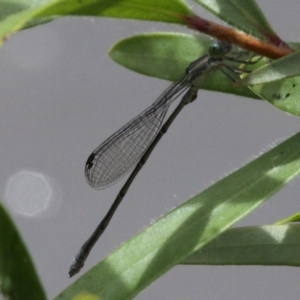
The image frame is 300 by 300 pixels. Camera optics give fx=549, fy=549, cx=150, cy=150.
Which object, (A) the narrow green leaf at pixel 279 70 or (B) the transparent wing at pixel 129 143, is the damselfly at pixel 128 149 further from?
(A) the narrow green leaf at pixel 279 70

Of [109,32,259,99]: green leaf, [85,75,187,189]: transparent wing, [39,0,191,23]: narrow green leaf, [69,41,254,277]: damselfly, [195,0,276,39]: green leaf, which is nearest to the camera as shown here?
[39,0,191,23]: narrow green leaf

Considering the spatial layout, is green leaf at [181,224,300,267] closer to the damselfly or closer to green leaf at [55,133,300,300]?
green leaf at [55,133,300,300]

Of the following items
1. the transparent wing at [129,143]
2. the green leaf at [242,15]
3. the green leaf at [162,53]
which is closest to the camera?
the green leaf at [242,15]

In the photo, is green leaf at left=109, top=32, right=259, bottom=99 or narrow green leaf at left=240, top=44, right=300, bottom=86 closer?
narrow green leaf at left=240, top=44, right=300, bottom=86

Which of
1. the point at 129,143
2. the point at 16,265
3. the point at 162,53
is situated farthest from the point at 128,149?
the point at 16,265

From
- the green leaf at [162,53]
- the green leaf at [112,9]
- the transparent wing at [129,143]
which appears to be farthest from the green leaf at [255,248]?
the transparent wing at [129,143]

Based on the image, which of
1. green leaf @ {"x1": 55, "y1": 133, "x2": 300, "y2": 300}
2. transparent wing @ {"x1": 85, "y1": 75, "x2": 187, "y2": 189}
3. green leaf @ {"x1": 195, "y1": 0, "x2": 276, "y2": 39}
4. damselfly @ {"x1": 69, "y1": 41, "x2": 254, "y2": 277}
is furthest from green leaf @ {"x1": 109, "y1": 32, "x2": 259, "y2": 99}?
transparent wing @ {"x1": 85, "y1": 75, "x2": 187, "y2": 189}

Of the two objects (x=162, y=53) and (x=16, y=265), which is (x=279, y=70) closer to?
(x=162, y=53)
